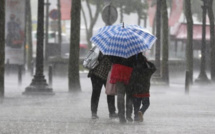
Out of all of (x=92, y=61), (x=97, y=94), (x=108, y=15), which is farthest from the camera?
Result: (x=108, y=15)

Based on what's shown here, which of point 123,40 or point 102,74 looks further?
point 102,74

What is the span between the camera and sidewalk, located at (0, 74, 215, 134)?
14.8m

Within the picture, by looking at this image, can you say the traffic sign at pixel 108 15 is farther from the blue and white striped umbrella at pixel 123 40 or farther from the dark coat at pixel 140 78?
the dark coat at pixel 140 78

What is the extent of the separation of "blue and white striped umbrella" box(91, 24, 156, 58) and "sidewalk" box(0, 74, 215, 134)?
1.40m

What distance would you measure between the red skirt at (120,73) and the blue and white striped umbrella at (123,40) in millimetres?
294

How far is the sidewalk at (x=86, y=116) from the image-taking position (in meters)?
14.8

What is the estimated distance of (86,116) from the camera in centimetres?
1817

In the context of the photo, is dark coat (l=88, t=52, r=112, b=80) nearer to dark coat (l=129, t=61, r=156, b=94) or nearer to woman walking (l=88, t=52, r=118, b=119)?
woman walking (l=88, t=52, r=118, b=119)

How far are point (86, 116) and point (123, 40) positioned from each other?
9.18ft

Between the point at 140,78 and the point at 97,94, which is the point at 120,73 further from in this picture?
the point at 97,94

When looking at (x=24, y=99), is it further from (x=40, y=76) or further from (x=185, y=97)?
(x=185, y=97)

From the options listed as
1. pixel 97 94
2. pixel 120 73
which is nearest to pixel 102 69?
pixel 97 94

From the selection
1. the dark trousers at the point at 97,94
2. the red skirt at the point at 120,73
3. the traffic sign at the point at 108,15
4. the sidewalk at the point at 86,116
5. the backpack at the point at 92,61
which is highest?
the traffic sign at the point at 108,15

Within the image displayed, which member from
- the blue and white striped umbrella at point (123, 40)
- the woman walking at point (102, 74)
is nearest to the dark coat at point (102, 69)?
the woman walking at point (102, 74)
